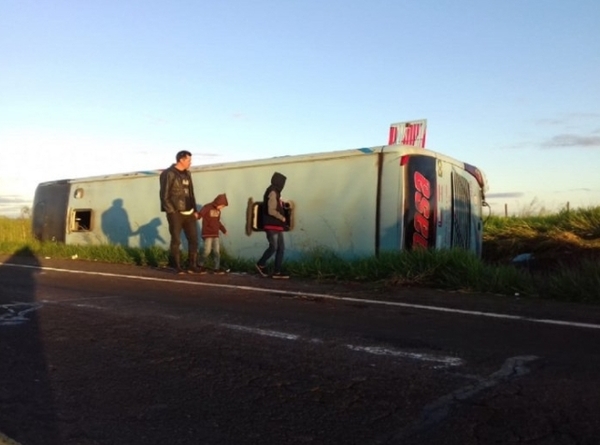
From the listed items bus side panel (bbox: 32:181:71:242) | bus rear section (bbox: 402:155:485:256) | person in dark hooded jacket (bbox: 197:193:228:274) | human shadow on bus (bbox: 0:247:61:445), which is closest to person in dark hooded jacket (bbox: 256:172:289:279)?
person in dark hooded jacket (bbox: 197:193:228:274)

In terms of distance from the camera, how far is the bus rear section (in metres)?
10.6

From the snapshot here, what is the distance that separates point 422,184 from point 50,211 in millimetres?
11307

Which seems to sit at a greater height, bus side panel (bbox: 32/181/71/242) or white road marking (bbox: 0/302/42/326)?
bus side panel (bbox: 32/181/71/242)

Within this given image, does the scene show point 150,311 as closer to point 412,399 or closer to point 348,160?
point 412,399

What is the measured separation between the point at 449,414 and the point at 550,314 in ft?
10.8

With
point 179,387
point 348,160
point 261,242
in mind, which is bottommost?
point 179,387

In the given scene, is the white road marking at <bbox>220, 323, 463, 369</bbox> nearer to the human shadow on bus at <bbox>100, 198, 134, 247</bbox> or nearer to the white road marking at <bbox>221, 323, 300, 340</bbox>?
the white road marking at <bbox>221, 323, 300, 340</bbox>

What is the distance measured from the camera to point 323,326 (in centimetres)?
584

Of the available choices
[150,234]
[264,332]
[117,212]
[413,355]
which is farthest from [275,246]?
[117,212]

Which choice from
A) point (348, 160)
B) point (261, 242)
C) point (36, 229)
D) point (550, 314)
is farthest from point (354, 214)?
point (36, 229)

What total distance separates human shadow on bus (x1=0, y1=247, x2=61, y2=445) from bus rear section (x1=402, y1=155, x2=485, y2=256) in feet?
19.3

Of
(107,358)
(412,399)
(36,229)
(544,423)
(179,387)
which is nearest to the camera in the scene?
(544,423)

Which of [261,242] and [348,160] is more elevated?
[348,160]

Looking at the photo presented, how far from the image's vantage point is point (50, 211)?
58.4ft
